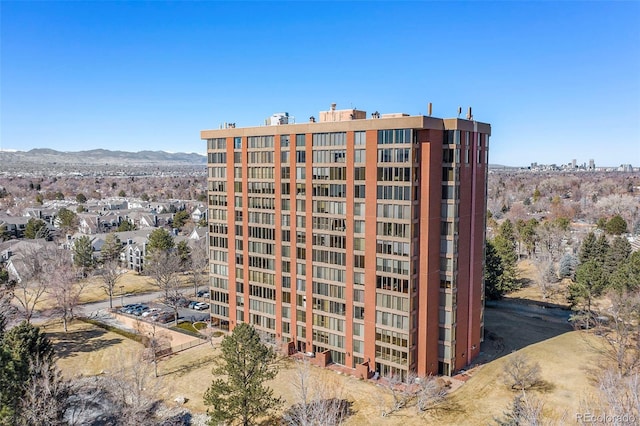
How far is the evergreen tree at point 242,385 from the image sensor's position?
1505 inches

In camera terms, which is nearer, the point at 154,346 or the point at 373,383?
the point at 373,383

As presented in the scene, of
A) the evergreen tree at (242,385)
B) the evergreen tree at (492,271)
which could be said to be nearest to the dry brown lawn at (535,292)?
the evergreen tree at (492,271)

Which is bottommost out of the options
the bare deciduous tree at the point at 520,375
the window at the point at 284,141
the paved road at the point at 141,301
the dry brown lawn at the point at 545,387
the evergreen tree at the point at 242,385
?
the paved road at the point at 141,301

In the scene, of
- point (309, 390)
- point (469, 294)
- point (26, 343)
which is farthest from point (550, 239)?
point (26, 343)

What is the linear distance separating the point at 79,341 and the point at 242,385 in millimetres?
36631

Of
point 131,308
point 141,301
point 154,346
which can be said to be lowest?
point 141,301

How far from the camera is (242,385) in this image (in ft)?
128

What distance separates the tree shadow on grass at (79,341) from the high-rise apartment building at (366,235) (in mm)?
20348

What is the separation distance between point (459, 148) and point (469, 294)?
17.9 metres

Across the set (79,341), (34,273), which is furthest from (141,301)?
(79,341)

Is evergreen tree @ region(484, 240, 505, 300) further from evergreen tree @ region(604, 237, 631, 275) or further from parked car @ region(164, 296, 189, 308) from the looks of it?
parked car @ region(164, 296, 189, 308)

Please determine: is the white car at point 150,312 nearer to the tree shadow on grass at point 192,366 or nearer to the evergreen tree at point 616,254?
the tree shadow on grass at point 192,366

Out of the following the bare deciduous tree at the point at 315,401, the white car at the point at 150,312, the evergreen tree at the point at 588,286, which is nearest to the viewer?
the bare deciduous tree at the point at 315,401

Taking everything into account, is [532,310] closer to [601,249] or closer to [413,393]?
[601,249]
